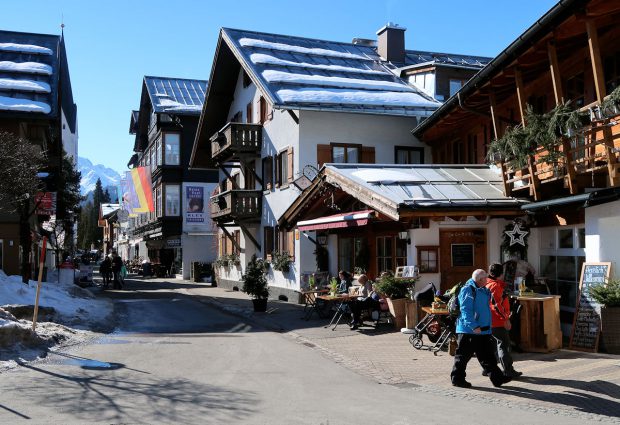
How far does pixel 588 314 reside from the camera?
36.5 feet

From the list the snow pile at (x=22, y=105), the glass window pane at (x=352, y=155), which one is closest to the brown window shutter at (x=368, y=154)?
the glass window pane at (x=352, y=155)

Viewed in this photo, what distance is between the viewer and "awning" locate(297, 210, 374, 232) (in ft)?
52.5

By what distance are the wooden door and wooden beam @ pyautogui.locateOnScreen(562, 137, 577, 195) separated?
385 cm

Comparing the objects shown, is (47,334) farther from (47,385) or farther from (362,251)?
(362,251)

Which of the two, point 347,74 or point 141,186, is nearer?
point 347,74

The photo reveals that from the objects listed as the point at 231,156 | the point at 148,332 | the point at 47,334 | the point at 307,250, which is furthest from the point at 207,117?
the point at 47,334

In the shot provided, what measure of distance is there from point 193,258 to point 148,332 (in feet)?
92.6

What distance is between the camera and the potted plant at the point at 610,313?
34.3 ft

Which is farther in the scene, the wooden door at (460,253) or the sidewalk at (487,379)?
the wooden door at (460,253)

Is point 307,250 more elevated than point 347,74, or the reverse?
point 347,74

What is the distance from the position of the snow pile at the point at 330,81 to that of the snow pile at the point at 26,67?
14.1 m

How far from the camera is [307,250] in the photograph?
76.4 feet

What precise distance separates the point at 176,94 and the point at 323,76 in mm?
23997

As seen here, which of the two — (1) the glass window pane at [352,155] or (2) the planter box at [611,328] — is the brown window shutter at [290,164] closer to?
(1) the glass window pane at [352,155]
